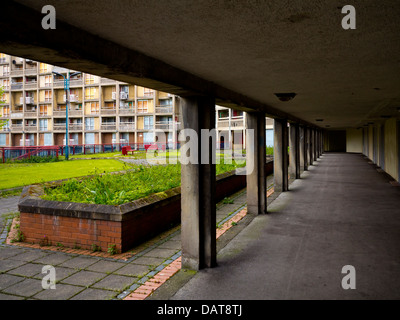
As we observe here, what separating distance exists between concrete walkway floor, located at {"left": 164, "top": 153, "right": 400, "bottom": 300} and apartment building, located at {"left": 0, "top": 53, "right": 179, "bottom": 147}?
40.3 meters

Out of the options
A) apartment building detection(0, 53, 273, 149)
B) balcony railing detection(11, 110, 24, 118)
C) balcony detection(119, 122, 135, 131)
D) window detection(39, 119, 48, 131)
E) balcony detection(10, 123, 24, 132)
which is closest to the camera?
apartment building detection(0, 53, 273, 149)

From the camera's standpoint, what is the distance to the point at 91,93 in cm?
5012

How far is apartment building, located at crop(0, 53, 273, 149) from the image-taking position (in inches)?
1916

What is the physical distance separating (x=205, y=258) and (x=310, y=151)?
18775 millimetres

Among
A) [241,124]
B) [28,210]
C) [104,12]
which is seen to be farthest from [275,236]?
[241,124]

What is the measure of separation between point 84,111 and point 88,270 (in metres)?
49.9

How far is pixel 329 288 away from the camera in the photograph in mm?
4070

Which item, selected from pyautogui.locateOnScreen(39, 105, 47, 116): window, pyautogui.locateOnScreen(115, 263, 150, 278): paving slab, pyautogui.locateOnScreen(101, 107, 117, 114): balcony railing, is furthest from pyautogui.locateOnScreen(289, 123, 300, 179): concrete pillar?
pyautogui.locateOnScreen(39, 105, 47, 116): window

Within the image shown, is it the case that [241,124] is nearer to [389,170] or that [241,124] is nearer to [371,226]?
[389,170]

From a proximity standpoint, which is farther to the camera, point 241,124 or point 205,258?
point 241,124

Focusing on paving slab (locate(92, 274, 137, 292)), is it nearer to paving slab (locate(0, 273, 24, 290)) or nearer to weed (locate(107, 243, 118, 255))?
weed (locate(107, 243, 118, 255))

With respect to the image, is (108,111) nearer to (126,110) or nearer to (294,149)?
(126,110)
